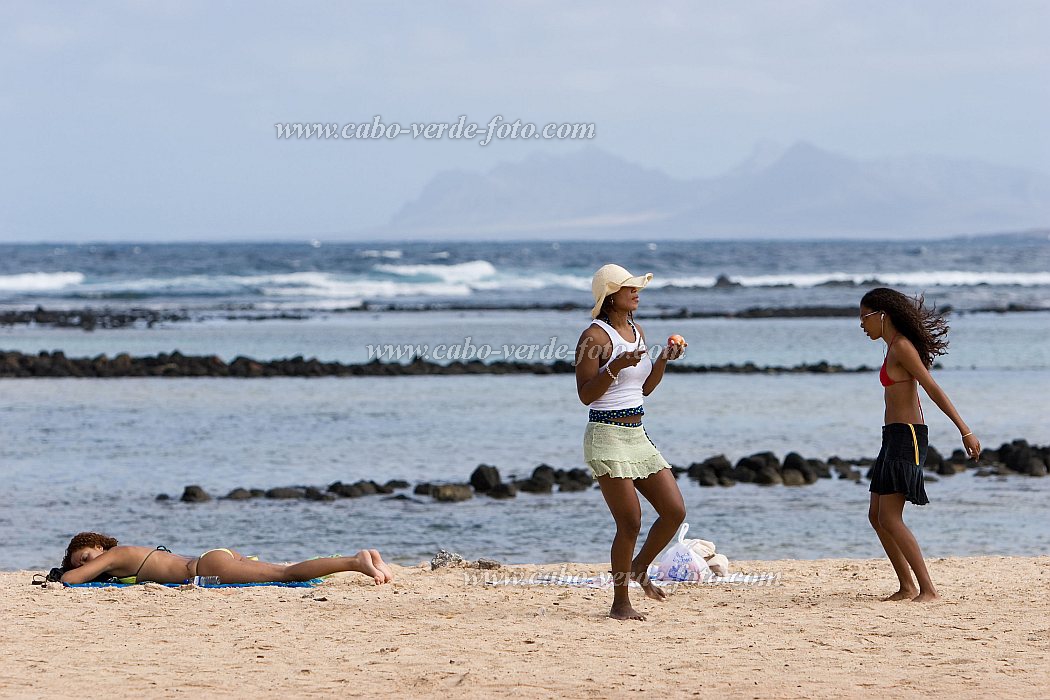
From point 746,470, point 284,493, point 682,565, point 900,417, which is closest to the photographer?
point 900,417

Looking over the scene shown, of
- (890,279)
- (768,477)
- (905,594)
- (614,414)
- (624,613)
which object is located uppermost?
(890,279)

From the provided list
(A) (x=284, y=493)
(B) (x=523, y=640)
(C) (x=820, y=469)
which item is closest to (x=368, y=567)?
(B) (x=523, y=640)

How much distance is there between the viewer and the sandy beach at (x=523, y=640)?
6.13 metres

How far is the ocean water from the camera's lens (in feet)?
38.5

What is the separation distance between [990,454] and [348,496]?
7.31m

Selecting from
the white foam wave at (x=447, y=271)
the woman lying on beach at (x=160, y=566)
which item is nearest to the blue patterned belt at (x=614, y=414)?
the woman lying on beach at (x=160, y=566)

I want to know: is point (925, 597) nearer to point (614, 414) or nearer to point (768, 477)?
point (614, 414)

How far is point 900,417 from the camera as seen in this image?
772cm

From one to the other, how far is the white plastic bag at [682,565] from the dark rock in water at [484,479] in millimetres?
4616

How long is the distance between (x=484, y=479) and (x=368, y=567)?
17.0ft

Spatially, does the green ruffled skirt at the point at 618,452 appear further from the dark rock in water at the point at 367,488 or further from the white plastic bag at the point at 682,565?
the dark rock in water at the point at 367,488

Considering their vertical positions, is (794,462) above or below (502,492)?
above

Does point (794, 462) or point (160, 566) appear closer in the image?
point (160, 566)

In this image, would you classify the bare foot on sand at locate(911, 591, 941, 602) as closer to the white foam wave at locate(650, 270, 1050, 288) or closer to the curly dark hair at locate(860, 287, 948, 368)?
the curly dark hair at locate(860, 287, 948, 368)
